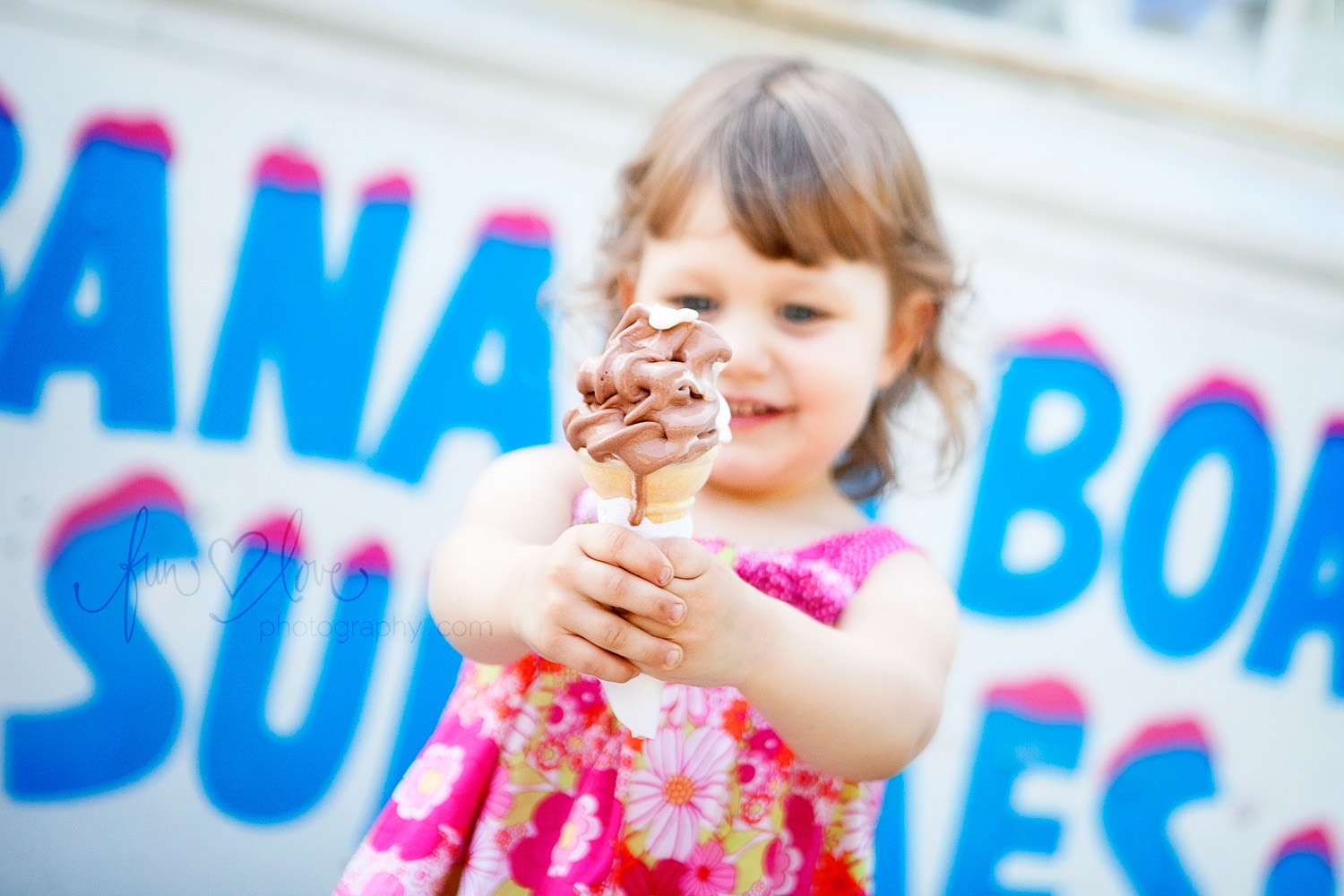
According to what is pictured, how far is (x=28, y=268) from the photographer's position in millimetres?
1521

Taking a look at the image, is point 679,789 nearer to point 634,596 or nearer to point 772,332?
point 634,596

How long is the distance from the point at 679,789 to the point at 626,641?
34 cm

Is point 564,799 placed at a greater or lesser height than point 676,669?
lesser

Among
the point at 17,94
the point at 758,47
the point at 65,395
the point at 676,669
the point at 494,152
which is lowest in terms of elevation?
the point at 676,669

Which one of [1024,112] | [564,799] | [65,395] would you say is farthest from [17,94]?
[1024,112]

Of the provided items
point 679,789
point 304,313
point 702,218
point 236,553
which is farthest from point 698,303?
point 236,553

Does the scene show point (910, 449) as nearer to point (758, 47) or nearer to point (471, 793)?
A: point (758, 47)

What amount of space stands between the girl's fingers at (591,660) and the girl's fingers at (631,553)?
0.27ft

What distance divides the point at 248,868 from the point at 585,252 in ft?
3.85

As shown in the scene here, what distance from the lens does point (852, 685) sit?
93cm

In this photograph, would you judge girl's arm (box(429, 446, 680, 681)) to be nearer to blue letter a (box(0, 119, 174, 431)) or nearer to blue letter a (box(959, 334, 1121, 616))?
blue letter a (box(0, 119, 174, 431))

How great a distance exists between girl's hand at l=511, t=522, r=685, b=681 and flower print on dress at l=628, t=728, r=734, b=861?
0.27 m

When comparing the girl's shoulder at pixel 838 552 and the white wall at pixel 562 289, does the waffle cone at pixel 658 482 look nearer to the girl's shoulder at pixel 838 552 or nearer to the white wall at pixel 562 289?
the girl's shoulder at pixel 838 552

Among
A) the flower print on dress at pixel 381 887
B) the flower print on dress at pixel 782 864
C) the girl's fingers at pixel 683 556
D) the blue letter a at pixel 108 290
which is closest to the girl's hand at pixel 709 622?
the girl's fingers at pixel 683 556
